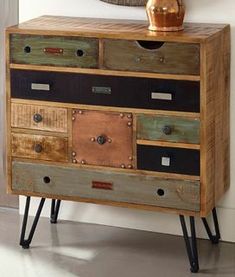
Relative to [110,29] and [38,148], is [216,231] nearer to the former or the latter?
[38,148]

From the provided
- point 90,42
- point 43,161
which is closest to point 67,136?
point 43,161

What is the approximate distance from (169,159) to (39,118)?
555mm

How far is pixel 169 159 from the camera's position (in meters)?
3.38

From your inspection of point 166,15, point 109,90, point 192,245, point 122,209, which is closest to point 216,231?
point 192,245

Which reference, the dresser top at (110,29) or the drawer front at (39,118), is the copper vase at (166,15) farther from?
the drawer front at (39,118)

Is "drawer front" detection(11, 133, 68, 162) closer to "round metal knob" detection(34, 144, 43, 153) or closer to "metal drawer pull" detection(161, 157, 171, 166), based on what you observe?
"round metal knob" detection(34, 144, 43, 153)

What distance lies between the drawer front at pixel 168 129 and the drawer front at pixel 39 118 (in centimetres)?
32

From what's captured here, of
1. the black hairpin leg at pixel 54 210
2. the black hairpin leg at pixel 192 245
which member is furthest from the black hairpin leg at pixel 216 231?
the black hairpin leg at pixel 54 210

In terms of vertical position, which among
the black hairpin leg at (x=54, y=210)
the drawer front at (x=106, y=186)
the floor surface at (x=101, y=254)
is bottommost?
the floor surface at (x=101, y=254)

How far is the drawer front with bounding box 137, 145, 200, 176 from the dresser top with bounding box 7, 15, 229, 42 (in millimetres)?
419

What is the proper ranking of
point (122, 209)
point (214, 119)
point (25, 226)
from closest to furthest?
point (214, 119), point (25, 226), point (122, 209)

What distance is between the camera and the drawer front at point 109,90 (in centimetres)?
331

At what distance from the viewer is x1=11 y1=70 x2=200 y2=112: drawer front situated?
3307 millimetres

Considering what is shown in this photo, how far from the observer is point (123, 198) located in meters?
3.48
